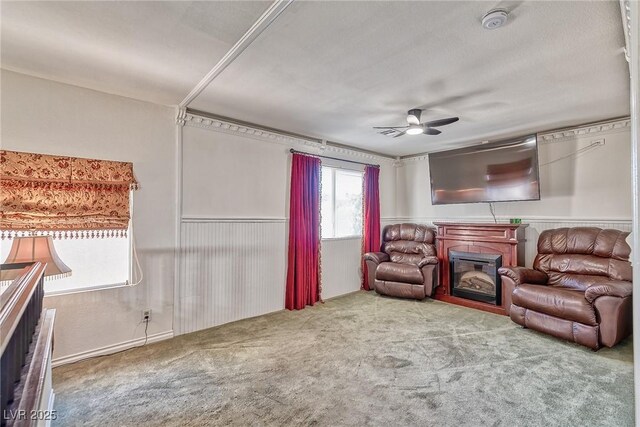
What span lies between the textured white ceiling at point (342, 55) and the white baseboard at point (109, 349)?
247cm

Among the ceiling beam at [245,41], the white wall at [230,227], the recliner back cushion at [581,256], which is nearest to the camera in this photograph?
the ceiling beam at [245,41]

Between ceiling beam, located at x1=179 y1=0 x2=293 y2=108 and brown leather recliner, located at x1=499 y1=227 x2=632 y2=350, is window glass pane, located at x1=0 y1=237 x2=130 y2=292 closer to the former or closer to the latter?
ceiling beam, located at x1=179 y1=0 x2=293 y2=108

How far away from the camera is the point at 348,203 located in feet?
17.7

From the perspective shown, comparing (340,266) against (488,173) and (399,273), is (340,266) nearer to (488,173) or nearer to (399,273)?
(399,273)

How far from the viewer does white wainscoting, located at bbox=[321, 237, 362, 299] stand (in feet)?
16.0

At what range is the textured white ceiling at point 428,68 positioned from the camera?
1.88 metres

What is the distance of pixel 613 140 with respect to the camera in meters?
3.83

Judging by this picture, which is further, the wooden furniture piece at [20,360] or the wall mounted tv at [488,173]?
the wall mounted tv at [488,173]

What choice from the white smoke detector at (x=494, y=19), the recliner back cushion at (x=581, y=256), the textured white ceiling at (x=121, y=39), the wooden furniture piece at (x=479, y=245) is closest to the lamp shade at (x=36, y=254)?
the textured white ceiling at (x=121, y=39)

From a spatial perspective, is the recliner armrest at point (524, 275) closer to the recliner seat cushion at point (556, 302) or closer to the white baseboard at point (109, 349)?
the recliner seat cushion at point (556, 302)

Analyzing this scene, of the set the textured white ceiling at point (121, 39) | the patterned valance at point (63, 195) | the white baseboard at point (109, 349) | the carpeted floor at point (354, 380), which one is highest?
the textured white ceiling at point (121, 39)

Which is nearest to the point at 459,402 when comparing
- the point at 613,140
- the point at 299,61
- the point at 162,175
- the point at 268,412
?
the point at 268,412

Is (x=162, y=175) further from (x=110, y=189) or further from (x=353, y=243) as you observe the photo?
(x=353, y=243)

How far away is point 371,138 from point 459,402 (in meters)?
3.54
